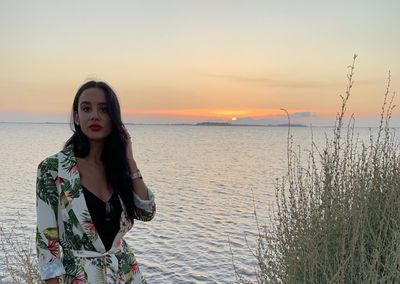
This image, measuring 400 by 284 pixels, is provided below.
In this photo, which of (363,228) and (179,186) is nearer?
(363,228)

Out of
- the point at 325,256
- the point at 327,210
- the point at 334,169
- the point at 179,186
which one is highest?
the point at 334,169

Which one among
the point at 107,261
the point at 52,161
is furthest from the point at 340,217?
the point at 52,161

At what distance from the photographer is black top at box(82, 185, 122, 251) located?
8.82 ft

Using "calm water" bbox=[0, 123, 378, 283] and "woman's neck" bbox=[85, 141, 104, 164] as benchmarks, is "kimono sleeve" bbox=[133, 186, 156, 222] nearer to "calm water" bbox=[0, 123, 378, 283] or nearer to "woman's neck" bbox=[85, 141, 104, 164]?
"woman's neck" bbox=[85, 141, 104, 164]

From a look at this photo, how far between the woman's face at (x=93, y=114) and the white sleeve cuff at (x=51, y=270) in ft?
2.52

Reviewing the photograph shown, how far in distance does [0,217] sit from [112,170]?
13.6m

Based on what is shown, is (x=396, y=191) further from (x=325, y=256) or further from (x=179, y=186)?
(x=179, y=186)

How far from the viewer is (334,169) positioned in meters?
4.67

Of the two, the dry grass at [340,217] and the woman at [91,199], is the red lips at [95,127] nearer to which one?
the woman at [91,199]

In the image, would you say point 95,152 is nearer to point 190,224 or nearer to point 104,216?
point 104,216

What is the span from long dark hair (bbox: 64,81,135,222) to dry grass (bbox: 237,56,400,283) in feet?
5.60

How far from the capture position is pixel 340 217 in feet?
14.7

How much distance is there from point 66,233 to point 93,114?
72 cm

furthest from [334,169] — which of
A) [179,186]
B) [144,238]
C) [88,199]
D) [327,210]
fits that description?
[179,186]
